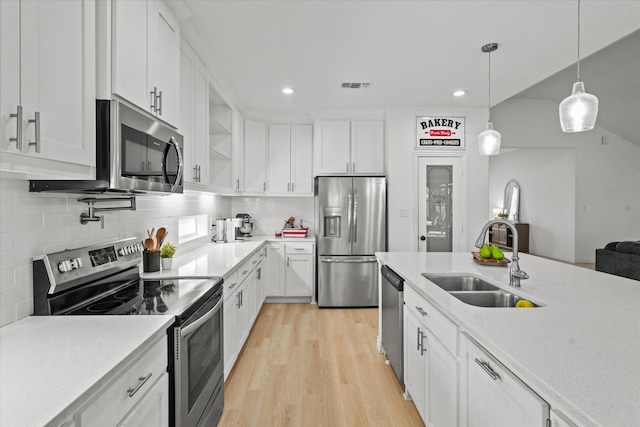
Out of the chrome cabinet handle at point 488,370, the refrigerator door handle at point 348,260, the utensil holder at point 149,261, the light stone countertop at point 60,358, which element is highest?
the utensil holder at point 149,261

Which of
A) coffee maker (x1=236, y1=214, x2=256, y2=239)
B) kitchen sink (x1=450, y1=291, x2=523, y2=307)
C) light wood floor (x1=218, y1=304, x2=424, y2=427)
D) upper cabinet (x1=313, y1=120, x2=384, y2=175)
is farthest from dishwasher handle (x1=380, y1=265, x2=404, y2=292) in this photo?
coffee maker (x1=236, y1=214, x2=256, y2=239)

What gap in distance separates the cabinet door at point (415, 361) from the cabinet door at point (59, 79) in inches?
75.2

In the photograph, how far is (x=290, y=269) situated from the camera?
4711 mm

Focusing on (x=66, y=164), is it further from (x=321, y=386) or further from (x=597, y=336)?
(x=321, y=386)

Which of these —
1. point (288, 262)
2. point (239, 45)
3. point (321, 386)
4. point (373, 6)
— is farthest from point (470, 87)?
point (321, 386)

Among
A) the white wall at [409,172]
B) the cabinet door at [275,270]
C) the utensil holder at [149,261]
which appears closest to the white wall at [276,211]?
the cabinet door at [275,270]

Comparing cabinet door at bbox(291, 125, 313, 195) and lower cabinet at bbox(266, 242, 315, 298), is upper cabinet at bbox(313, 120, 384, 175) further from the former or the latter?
lower cabinet at bbox(266, 242, 315, 298)

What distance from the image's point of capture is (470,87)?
380 centimetres

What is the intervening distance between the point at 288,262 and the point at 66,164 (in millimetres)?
3626

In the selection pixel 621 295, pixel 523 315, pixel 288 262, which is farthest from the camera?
pixel 288 262

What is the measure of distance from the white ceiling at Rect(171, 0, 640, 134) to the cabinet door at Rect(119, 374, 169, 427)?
2.20m

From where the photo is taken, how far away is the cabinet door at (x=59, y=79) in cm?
103

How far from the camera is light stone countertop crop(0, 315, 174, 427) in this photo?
2.52 ft

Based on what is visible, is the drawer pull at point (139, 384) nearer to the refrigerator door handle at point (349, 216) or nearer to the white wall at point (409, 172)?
the refrigerator door handle at point (349, 216)
